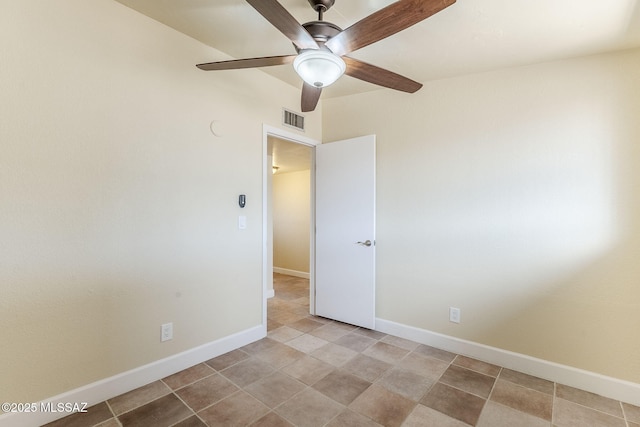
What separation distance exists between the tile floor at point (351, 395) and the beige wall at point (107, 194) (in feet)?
1.01

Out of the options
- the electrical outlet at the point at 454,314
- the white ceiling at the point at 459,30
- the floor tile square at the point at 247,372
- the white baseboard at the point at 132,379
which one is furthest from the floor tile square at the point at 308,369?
the white ceiling at the point at 459,30

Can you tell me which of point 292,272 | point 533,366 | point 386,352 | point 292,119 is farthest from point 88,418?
point 292,272

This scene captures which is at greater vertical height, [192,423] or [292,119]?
[292,119]

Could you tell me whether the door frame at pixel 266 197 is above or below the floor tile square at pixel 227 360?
above

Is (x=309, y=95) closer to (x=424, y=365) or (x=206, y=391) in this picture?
(x=206, y=391)

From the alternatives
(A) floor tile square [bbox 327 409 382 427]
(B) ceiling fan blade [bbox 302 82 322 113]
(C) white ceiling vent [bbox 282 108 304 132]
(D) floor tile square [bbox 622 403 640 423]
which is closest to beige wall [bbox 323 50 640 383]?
(D) floor tile square [bbox 622 403 640 423]

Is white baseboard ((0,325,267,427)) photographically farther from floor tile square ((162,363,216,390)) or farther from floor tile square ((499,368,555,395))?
floor tile square ((499,368,555,395))

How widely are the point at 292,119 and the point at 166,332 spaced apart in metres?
2.37

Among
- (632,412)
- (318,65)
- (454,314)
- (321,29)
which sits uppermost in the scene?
(321,29)

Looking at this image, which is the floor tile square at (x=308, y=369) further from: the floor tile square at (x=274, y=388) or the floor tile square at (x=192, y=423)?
the floor tile square at (x=192, y=423)

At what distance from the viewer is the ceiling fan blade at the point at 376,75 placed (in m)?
1.67

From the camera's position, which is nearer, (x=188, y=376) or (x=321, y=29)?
(x=321, y=29)

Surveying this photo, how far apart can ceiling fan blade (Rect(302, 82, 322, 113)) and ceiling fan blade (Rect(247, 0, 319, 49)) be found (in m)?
0.41

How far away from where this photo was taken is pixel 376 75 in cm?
181
